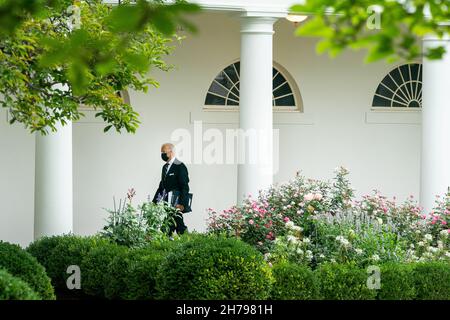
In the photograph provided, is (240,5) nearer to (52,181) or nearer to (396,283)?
(52,181)

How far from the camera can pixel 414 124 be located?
59.0ft

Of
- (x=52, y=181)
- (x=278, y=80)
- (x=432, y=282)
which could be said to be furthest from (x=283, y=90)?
(x=432, y=282)

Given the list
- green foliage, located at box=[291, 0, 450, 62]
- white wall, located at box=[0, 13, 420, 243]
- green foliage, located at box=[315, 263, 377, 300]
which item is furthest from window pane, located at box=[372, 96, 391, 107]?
green foliage, located at box=[291, 0, 450, 62]

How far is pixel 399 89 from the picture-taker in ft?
58.9

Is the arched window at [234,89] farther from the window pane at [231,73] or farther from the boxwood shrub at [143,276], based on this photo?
the boxwood shrub at [143,276]

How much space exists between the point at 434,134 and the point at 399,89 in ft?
12.1

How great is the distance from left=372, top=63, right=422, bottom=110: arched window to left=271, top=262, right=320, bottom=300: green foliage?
919 centimetres

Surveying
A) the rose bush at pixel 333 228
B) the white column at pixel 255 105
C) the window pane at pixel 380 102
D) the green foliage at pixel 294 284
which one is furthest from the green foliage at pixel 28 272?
the window pane at pixel 380 102

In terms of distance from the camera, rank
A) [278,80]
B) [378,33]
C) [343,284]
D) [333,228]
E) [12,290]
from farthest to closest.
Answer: [278,80], [333,228], [343,284], [12,290], [378,33]

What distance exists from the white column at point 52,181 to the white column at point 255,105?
2.46 m

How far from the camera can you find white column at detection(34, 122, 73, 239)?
41.4ft

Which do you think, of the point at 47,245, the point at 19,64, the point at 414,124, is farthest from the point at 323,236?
the point at 414,124

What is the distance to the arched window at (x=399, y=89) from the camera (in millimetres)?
17828

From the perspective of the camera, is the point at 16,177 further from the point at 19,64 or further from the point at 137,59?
the point at 137,59
